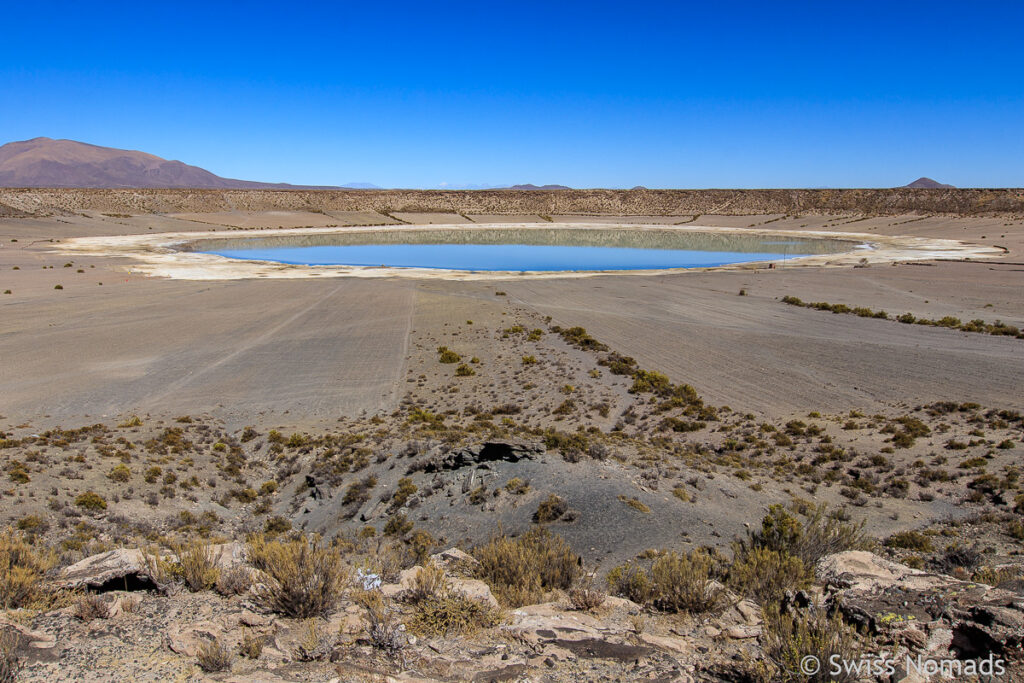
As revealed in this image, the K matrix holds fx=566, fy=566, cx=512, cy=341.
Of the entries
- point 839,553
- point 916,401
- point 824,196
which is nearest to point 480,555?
point 839,553

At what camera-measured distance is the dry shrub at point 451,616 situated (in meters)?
5.23

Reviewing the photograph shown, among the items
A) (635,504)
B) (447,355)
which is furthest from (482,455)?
(447,355)

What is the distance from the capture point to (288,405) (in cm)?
1838

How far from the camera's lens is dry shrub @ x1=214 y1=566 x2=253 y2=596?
235 inches

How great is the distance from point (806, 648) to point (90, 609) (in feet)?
20.3

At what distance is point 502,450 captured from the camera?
12.2 metres

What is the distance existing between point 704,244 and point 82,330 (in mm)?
69052

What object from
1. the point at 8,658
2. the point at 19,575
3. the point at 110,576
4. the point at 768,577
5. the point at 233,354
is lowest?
the point at 233,354

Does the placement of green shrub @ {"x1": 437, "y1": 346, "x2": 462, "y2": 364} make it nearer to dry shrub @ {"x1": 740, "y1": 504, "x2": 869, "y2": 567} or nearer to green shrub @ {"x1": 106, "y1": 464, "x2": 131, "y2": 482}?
green shrub @ {"x1": 106, "y1": 464, "x2": 131, "y2": 482}

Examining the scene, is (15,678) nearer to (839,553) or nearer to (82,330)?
(839,553)

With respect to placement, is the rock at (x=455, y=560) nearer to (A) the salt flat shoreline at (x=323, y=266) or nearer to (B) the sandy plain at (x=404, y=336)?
(B) the sandy plain at (x=404, y=336)

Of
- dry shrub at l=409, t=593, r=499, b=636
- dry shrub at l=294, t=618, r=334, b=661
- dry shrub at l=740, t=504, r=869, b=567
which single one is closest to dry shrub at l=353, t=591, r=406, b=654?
dry shrub at l=409, t=593, r=499, b=636

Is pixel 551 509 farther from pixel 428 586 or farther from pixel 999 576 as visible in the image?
pixel 999 576

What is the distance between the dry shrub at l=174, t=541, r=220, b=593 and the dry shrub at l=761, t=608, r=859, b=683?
551cm
